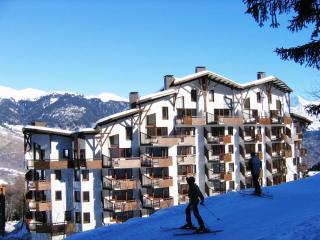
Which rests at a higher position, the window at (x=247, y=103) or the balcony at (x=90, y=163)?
the window at (x=247, y=103)

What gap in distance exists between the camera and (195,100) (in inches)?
2168

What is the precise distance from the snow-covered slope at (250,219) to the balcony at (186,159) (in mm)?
24707

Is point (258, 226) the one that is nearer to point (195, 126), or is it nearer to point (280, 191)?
point (280, 191)

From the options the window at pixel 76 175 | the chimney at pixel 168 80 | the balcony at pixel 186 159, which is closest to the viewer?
the window at pixel 76 175

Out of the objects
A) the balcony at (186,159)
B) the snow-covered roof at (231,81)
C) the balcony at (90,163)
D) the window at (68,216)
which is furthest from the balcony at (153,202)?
the snow-covered roof at (231,81)

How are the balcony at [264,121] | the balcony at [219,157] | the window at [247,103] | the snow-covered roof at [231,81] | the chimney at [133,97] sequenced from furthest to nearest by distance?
the window at [247,103], the balcony at [264,121], the balcony at [219,157], the snow-covered roof at [231,81], the chimney at [133,97]

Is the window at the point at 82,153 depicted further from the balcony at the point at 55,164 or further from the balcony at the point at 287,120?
the balcony at the point at 287,120

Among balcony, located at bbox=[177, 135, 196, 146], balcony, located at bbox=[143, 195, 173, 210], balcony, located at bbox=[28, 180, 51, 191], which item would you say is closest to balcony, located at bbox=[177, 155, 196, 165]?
balcony, located at bbox=[177, 135, 196, 146]

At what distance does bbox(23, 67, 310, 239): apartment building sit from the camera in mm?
48438

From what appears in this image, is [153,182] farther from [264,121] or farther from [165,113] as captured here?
[264,121]

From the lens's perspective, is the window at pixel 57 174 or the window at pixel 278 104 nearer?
the window at pixel 57 174

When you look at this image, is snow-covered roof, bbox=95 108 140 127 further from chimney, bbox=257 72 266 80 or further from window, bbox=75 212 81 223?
chimney, bbox=257 72 266 80

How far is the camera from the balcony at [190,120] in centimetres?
5250

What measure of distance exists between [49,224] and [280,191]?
93.6ft
